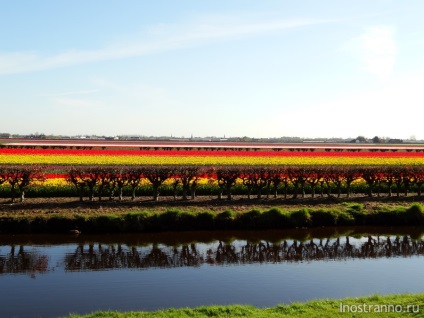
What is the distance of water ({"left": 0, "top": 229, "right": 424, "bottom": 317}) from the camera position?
36.2 ft

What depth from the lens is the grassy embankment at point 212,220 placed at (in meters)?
18.1

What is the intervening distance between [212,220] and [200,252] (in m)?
3.52

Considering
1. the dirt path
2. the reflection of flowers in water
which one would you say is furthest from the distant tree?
the reflection of flowers in water

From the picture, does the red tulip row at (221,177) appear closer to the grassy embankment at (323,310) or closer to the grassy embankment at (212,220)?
the grassy embankment at (212,220)

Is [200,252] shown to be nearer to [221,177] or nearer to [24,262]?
[24,262]

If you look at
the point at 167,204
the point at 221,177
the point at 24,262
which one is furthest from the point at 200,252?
the point at 221,177

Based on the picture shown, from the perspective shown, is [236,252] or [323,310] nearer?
[323,310]

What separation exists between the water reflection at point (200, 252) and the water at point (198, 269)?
0.10 feet

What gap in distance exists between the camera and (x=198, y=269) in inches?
539

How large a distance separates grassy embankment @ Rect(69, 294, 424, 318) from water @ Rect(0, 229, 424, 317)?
1.32m

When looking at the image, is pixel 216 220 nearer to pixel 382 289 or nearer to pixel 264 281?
pixel 264 281

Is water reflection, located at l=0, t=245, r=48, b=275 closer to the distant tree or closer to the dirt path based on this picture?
the dirt path

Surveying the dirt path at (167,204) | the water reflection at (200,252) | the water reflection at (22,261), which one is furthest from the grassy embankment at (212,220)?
the water reflection at (22,261)

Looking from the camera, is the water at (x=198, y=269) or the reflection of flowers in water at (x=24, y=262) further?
the reflection of flowers in water at (x=24, y=262)
